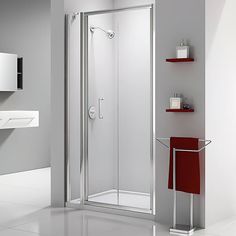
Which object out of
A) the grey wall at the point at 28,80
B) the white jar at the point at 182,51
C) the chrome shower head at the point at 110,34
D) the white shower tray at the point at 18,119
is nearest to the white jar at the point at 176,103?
the white jar at the point at 182,51

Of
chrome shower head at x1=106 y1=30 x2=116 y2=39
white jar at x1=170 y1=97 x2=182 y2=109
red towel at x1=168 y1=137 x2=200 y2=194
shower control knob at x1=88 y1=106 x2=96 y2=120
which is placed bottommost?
red towel at x1=168 y1=137 x2=200 y2=194

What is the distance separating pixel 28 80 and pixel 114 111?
10.5 feet

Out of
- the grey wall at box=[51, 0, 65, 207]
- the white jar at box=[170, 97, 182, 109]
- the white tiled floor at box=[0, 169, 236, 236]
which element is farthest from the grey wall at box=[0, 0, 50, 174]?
the white jar at box=[170, 97, 182, 109]

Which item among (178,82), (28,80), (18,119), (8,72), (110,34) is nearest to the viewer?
(178,82)

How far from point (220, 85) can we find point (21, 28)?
4.51m

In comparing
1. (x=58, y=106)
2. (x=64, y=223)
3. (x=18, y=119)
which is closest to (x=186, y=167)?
(x=64, y=223)

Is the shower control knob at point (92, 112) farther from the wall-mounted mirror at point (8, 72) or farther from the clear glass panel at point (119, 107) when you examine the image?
the wall-mounted mirror at point (8, 72)

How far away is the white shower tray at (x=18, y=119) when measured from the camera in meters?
7.57

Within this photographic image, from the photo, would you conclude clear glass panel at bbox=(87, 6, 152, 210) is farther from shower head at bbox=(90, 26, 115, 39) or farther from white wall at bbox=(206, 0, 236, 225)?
white wall at bbox=(206, 0, 236, 225)

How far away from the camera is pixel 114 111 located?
5738mm

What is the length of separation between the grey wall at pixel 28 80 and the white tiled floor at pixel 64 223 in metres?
2.10

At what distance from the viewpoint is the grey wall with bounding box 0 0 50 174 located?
8055mm

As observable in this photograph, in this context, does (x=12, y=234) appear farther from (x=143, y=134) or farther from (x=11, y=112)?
(x=11, y=112)

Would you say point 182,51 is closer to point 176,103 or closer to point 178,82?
point 178,82
